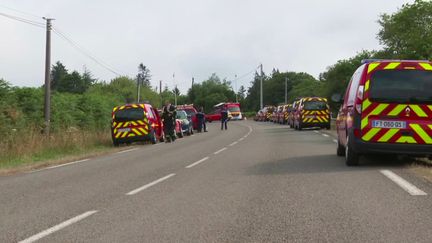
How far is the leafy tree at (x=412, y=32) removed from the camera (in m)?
45.6

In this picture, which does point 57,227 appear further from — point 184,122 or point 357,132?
point 184,122

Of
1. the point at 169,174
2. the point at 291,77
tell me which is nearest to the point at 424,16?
the point at 169,174

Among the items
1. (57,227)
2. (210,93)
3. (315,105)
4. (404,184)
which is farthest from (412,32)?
(210,93)

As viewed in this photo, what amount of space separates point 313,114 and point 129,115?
527 inches

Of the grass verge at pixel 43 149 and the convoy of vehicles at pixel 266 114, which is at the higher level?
the convoy of vehicles at pixel 266 114

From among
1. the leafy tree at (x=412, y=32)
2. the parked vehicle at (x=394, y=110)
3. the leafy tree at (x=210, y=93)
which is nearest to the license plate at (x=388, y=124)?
the parked vehicle at (x=394, y=110)

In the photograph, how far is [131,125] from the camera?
23.1 metres

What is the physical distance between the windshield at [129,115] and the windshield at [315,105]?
12775 millimetres

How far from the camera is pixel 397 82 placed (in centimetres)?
1118

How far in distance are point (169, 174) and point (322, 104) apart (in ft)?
75.5

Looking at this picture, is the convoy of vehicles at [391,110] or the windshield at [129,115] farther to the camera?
the windshield at [129,115]

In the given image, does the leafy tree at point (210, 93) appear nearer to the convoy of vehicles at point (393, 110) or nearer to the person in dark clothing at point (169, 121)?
the person in dark clothing at point (169, 121)

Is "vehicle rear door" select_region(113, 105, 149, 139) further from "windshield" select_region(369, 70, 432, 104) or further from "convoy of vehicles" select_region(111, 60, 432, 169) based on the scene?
"windshield" select_region(369, 70, 432, 104)

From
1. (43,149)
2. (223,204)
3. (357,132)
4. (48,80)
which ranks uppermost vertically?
(48,80)
